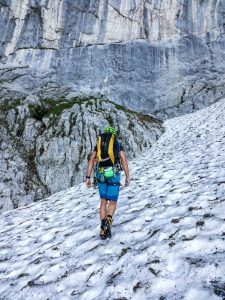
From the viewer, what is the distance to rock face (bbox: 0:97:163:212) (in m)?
16.3

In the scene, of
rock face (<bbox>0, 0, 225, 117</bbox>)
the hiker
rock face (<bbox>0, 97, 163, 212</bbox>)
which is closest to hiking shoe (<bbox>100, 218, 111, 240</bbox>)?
the hiker

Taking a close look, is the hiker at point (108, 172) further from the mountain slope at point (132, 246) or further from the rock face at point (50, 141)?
the rock face at point (50, 141)

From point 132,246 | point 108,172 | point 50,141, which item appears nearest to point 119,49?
point 50,141

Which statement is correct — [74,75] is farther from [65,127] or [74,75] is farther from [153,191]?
[153,191]

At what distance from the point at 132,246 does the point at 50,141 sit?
13315 mm

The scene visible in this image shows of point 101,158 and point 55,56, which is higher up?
point 55,56

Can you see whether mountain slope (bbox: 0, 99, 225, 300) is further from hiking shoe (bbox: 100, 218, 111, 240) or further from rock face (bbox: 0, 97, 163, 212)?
rock face (bbox: 0, 97, 163, 212)

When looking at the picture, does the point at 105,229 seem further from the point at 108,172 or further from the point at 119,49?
the point at 119,49

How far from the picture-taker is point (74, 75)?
144ft

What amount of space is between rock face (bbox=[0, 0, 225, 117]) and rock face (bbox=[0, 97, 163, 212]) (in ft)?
68.5

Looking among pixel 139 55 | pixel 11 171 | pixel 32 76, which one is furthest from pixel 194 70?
pixel 11 171

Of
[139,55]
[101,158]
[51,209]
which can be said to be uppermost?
[139,55]

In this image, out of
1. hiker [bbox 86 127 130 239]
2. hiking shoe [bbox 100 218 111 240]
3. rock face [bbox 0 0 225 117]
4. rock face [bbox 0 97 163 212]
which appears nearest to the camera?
hiking shoe [bbox 100 218 111 240]

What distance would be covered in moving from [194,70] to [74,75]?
18.8m
